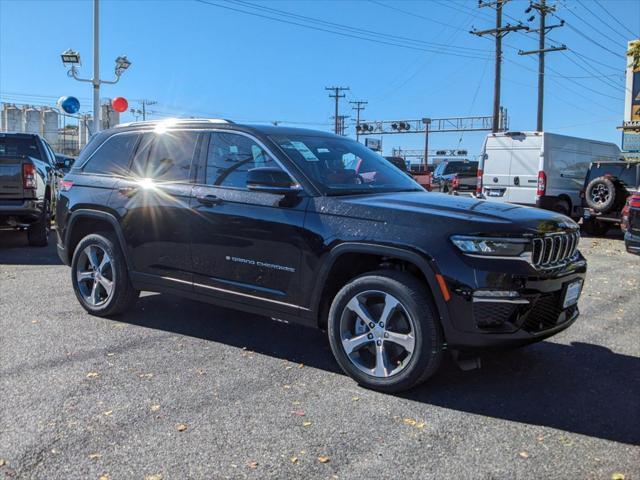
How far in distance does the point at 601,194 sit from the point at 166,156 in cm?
1134

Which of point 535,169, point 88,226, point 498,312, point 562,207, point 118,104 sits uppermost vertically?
point 118,104

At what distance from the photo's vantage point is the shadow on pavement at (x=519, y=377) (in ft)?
Answer: 12.3

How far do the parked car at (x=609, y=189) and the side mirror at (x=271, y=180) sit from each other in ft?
36.5

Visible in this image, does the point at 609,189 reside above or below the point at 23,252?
above

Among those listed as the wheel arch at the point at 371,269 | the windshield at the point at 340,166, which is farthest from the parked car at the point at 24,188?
the wheel arch at the point at 371,269

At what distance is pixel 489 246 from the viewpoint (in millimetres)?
3775

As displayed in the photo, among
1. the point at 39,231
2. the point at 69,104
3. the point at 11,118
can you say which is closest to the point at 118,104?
the point at 69,104

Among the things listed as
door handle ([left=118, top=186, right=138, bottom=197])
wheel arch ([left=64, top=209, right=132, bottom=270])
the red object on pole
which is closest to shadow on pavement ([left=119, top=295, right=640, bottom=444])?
wheel arch ([left=64, top=209, right=132, bottom=270])

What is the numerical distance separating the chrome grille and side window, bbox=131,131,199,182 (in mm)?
2836

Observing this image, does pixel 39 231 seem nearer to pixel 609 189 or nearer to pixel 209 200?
pixel 209 200

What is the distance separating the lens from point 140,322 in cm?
572

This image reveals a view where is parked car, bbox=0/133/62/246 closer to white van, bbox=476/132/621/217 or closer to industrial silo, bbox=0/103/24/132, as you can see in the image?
white van, bbox=476/132/621/217

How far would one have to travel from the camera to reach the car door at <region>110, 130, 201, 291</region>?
5.07 meters

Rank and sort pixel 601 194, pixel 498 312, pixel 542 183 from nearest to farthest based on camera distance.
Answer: pixel 498 312, pixel 601 194, pixel 542 183
